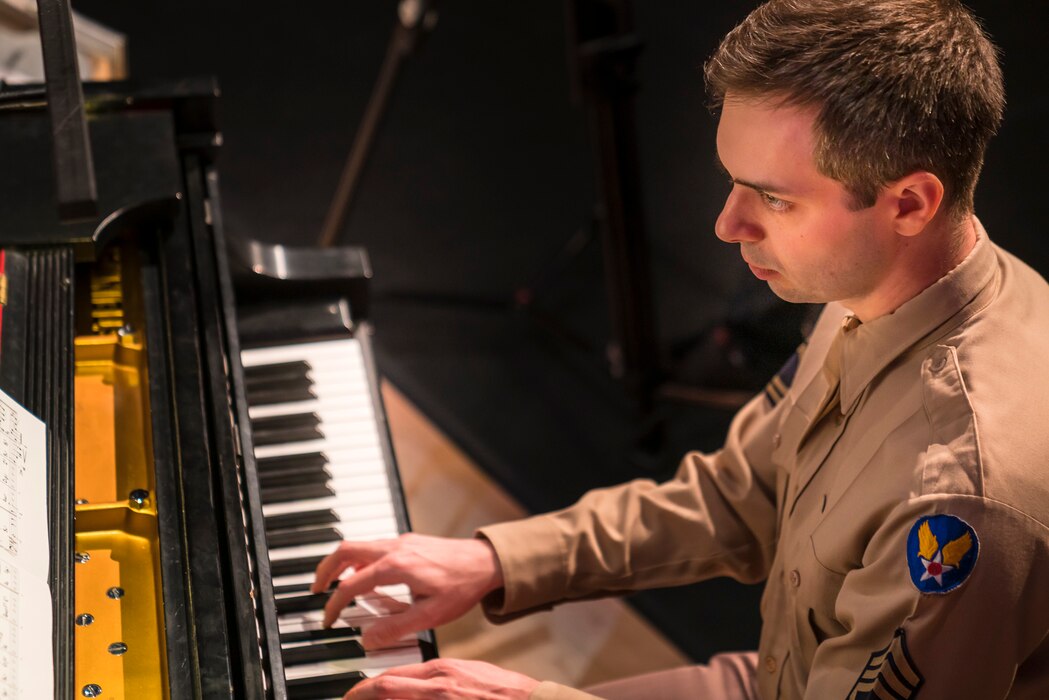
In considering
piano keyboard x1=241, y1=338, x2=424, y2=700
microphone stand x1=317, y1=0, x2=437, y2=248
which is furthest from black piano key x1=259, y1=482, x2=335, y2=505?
microphone stand x1=317, y1=0, x2=437, y2=248

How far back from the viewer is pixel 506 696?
4.57ft

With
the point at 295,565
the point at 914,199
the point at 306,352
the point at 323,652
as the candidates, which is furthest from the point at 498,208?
the point at 914,199

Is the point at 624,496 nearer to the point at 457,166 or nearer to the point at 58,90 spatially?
the point at 58,90

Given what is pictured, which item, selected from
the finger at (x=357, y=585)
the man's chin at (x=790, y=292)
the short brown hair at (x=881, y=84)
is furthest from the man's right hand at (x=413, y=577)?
the short brown hair at (x=881, y=84)

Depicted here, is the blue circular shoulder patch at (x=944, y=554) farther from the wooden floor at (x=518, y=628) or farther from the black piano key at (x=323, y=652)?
the wooden floor at (x=518, y=628)

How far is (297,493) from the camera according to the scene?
5.66 ft

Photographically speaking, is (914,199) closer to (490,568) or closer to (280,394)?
(490,568)

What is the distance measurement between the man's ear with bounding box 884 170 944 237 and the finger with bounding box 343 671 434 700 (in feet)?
2.48

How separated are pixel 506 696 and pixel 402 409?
204cm

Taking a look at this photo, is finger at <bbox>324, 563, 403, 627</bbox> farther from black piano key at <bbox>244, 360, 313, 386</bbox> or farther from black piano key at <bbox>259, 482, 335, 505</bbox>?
black piano key at <bbox>244, 360, 313, 386</bbox>

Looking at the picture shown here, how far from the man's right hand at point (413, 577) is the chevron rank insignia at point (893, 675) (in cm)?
59

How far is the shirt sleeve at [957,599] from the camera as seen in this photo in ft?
3.78

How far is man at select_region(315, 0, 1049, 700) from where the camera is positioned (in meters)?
1.17

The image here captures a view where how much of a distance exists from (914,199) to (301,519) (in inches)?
37.9
